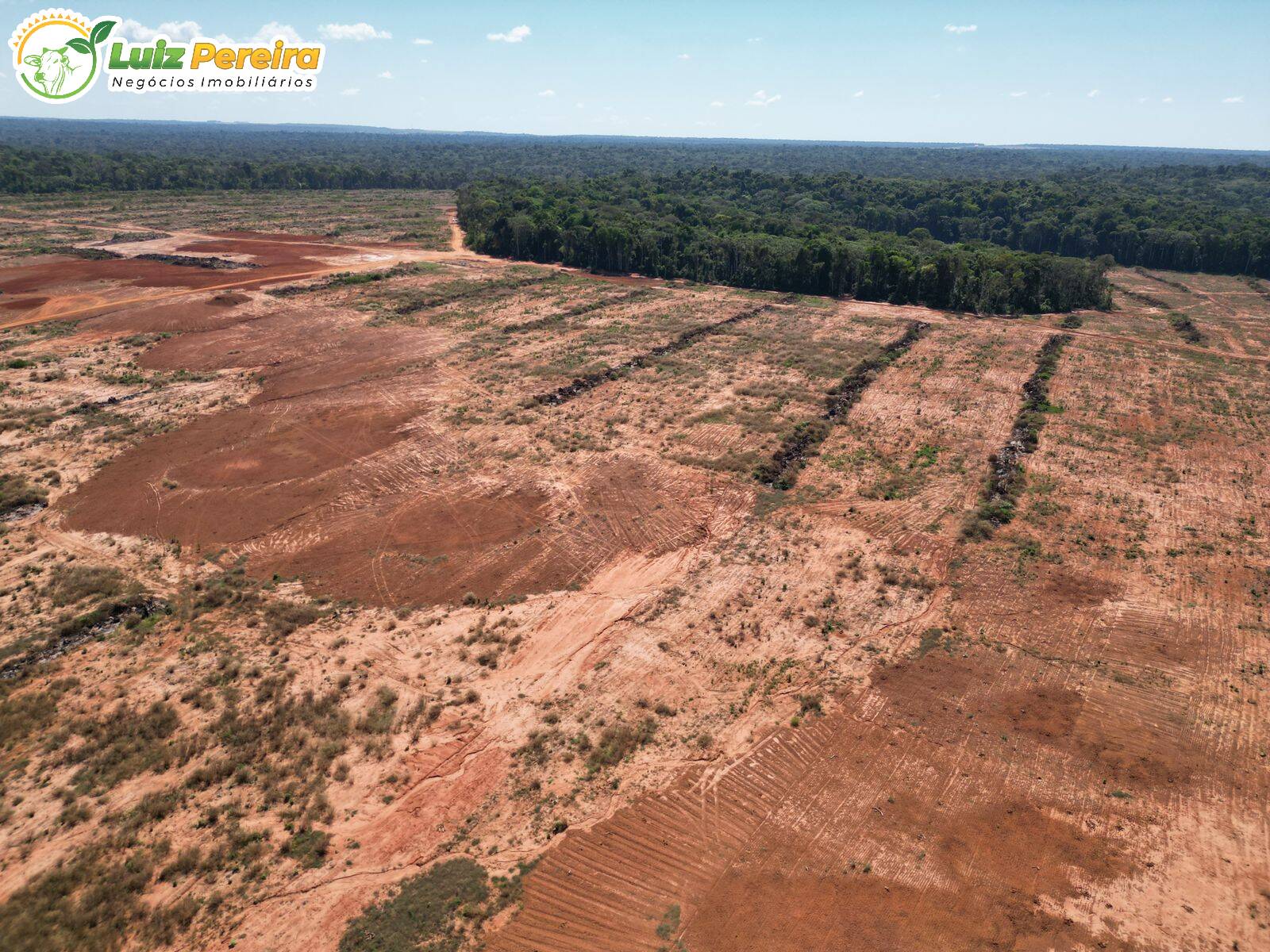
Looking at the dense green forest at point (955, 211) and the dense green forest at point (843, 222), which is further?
the dense green forest at point (955, 211)

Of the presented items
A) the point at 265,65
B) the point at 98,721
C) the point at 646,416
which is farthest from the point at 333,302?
the point at 98,721

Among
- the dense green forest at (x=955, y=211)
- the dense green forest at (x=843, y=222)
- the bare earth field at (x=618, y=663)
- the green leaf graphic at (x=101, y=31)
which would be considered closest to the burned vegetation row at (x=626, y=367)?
the bare earth field at (x=618, y=663)

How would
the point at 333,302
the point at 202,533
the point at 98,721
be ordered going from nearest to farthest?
the point at 98,721 → the point at 202,533 → the point at 333,302

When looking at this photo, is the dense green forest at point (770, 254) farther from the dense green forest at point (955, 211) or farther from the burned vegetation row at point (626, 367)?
the burned vegetation row at point (626, 367)

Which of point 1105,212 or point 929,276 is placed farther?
point 1105,212

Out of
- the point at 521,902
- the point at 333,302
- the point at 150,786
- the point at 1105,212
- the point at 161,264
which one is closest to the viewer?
the point at 521,902

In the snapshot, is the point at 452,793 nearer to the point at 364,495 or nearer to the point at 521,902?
the point at 521,902

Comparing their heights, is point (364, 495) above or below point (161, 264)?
below

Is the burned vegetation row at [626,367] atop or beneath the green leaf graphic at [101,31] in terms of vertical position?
beneath
